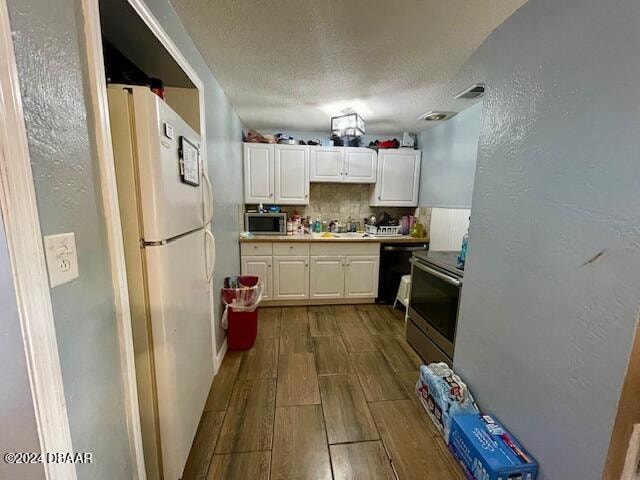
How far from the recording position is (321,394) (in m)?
1.79

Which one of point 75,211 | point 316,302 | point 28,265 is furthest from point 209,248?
point 316,302

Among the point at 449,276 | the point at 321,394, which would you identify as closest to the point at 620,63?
the point at 449,276

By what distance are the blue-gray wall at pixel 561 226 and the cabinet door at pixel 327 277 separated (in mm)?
1878

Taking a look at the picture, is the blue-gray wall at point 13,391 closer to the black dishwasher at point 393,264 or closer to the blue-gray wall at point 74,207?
the blue-gray wall at point 74,207

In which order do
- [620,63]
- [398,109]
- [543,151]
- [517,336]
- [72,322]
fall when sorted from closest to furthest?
1. [72,322]
2. [620,63]
3. [543,151]
4. [517,336]
5. [398,109]

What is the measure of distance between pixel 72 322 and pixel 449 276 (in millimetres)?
1864

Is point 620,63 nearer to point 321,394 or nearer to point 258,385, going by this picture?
point 321,394

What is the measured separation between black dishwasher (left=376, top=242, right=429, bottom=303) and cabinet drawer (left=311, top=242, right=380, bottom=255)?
0.12m

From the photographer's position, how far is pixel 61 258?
62 cm

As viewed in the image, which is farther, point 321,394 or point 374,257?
point 374,257

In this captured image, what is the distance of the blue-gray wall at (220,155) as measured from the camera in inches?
53.4

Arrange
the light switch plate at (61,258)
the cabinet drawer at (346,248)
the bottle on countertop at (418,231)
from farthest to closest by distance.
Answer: the bottle on countertop at (418,231)
the cabinet drawer at (346,248)
the light switch plate at (61,258)

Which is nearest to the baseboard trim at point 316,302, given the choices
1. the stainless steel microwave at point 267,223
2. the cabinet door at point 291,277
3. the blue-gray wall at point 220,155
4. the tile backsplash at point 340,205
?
the cabinet door at point 291,277

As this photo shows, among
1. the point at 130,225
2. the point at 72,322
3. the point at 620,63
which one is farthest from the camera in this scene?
the point at 130,225
